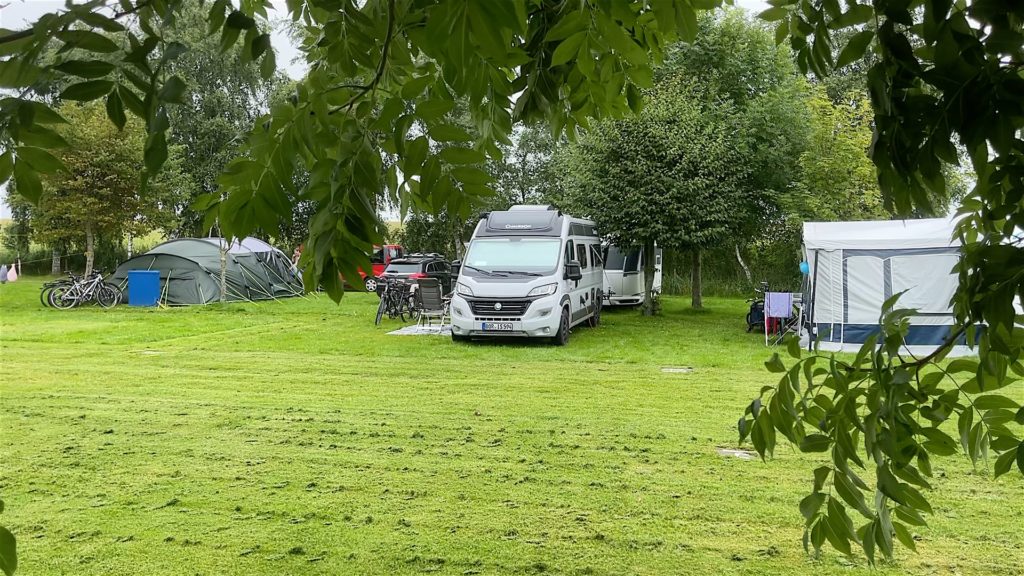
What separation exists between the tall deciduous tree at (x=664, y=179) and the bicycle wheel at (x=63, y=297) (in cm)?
1184

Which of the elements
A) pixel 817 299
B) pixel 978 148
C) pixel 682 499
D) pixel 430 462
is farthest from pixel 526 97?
pixel 817 299

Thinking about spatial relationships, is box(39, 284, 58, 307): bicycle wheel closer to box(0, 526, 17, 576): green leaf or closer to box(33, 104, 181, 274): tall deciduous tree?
box(33, 104, 181, 274): tall deciduous tree

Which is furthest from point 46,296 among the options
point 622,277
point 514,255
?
point 622,277

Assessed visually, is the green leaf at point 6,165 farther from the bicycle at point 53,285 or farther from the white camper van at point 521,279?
the bicycle at point 53,285

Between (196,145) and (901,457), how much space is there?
31.0 meters

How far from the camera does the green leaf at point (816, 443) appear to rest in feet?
4.81

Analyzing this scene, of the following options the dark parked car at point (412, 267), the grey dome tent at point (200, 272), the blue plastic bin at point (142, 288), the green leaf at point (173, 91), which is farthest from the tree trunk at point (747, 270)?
the green leaf at point (173, 91)

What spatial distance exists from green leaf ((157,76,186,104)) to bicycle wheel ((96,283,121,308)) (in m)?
18.6

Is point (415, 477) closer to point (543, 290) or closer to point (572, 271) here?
point (543, 290)

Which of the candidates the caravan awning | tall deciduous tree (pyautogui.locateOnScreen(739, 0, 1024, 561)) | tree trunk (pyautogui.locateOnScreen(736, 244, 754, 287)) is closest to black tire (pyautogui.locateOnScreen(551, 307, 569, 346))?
the caravan awning

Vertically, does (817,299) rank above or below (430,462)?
above

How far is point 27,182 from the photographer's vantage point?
105 cm

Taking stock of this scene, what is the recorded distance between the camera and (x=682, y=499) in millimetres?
4086

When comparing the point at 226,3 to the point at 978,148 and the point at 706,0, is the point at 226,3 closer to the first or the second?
the point at 706,0
